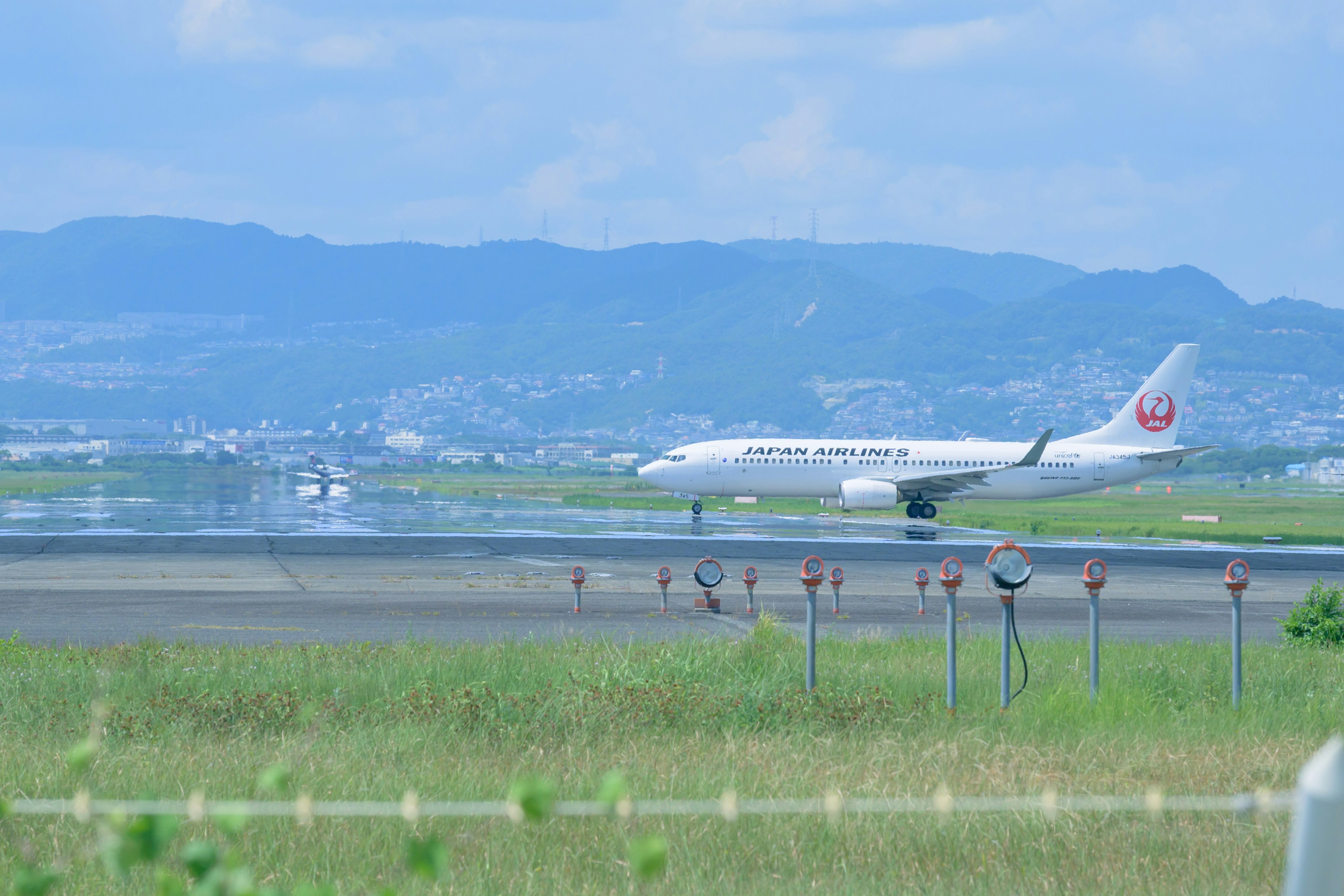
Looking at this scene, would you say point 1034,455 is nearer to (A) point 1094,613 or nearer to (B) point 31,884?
(A) point 1094,613

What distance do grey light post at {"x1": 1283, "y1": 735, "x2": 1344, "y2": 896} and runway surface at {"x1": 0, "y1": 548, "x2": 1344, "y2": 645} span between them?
48.7ft

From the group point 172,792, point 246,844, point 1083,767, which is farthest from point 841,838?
point 172,792

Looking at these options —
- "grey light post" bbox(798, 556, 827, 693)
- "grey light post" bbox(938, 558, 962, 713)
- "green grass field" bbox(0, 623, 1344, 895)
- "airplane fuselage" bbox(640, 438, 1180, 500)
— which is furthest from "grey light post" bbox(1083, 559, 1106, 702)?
"airplane fuselage" bbox(640, 438, 1180, 500)

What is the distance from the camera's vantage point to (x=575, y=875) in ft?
26.6

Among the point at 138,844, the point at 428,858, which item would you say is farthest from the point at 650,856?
the point at 138,844

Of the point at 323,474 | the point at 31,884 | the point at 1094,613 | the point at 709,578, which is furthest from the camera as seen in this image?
the point at 323,474

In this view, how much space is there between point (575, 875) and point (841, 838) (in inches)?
74.7

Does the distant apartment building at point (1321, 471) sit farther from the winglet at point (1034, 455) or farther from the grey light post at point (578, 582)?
the grey light post at point (578, 582)

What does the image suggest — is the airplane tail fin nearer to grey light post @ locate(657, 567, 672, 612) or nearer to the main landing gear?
the main landing gear

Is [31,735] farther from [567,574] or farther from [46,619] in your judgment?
[567,574]

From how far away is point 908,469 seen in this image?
5453 centimetres

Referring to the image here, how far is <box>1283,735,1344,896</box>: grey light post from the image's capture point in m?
3.48

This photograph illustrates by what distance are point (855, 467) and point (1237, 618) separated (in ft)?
131

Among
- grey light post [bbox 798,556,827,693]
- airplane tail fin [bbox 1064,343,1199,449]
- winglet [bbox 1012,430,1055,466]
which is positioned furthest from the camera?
airplane tail fin [bbox 1064,343,1199,449]
